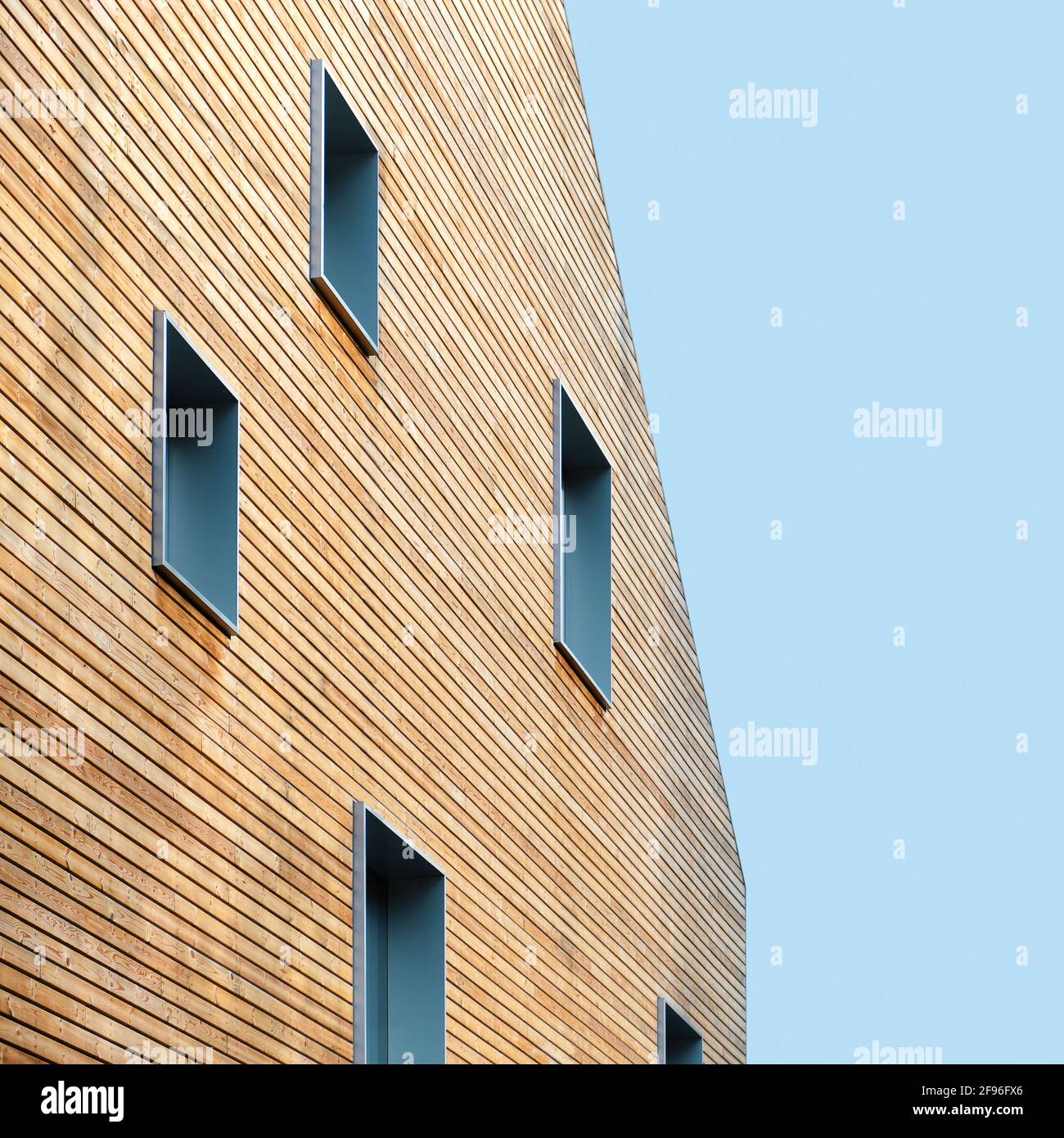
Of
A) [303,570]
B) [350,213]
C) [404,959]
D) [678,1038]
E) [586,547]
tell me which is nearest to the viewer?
[303,570]

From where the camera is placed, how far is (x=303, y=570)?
34.0 feet

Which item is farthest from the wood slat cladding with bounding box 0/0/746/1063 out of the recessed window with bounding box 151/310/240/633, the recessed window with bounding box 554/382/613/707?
the recessed window with bounding box 554/382/613/707

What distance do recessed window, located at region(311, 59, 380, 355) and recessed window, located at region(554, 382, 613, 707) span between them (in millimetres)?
3856

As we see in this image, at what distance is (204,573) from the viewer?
952cm

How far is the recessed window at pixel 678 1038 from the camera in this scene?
16.6 meters

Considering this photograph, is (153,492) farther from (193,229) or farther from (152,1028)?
(152,1028)

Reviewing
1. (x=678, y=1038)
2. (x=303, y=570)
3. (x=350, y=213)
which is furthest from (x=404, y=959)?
(x=678, y=1038)

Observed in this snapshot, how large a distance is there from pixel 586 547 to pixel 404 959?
5623 mm

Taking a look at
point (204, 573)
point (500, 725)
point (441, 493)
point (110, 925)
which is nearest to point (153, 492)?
point (204, 573)

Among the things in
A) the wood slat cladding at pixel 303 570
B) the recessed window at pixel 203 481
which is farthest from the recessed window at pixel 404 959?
the recessed window at pixel 203 481

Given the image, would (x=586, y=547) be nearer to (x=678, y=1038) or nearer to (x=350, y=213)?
(x=678, y=1038)

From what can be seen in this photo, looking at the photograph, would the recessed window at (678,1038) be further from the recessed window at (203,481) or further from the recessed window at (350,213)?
the recessed window at (203,481)

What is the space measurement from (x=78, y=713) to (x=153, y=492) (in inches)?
51.4
